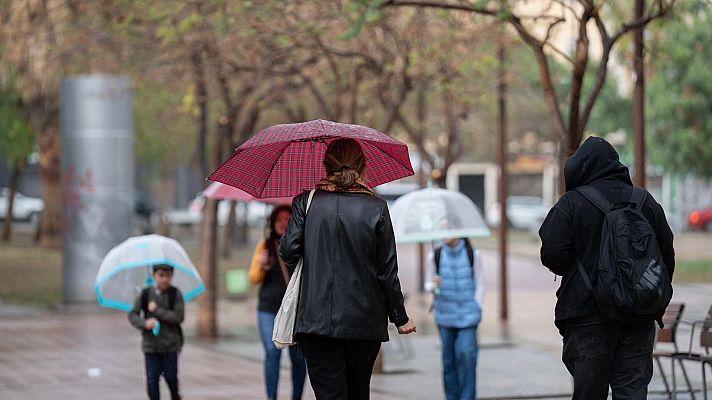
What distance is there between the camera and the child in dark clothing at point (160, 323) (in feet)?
30.0

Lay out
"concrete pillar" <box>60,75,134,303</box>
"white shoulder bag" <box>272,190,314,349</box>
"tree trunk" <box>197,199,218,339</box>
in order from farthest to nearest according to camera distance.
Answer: "concrete pillar" <box>60,75,134,303</box> < "tree trunk" <box>197,199,218,339</box> < "white shoulder bag" <box>272,190,314,349</box>

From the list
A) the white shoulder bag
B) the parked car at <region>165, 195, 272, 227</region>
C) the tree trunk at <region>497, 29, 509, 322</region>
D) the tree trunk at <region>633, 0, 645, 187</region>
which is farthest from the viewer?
the parked car at <region>165, 195, 272, 227</region>

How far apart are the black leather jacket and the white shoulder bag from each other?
0.03 meters

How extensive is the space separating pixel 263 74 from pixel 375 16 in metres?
6.25

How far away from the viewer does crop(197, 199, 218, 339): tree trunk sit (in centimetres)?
1684

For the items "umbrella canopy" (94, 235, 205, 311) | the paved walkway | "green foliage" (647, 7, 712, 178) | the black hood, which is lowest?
the paved walkway

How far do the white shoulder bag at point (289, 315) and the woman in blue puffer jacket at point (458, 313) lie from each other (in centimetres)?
358

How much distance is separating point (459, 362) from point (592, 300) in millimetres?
3343

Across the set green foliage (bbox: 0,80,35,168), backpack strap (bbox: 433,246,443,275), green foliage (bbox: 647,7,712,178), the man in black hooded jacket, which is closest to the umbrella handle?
backpack strap (bbox: 433,246,443,275)

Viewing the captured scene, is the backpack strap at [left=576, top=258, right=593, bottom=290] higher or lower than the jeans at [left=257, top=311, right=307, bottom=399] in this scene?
higher

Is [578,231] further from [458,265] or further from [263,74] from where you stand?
[263,74]

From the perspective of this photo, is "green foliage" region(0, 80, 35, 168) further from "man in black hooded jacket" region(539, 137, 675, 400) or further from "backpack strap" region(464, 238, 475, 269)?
"man in black hooded jacket" region(539, 137, 675, 400)

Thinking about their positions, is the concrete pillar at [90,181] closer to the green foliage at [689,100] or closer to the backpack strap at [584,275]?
the green foliage at [689,100]

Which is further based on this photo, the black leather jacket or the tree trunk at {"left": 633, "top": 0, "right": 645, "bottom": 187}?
the tree trunk at {"left": 633, "top": 0, "right": 645, "bottom": 187}
